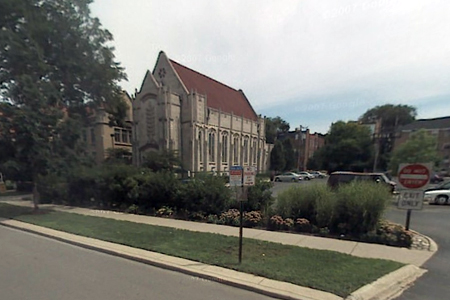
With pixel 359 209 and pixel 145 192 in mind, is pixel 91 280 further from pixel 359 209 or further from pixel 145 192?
pixel 145 192

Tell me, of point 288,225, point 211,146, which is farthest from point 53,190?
point 211,146

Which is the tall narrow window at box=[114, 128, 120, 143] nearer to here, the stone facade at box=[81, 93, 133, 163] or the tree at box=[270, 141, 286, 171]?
the stone facade at box=[81, 93, 133, 163]

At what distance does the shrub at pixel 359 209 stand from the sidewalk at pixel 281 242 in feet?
2.74

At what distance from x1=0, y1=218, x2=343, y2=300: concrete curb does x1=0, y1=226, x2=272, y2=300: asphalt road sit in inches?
4.9

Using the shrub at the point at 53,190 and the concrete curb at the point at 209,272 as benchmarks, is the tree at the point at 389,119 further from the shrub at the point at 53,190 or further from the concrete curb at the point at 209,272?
the concrete curb at the point at 209,272

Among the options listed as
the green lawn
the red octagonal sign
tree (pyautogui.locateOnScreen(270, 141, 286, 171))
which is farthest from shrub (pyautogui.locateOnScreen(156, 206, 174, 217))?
tree (pyautogui.locateOnScreen(270, 141, 286, 171))

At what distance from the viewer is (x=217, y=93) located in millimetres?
49531

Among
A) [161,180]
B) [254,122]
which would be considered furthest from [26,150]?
[254,122]

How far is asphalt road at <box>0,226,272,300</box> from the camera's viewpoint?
3.87 m

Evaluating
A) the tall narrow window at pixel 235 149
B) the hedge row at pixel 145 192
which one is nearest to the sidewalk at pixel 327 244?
the hedge row at pixel 145 192

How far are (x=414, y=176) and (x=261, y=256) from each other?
4826 millimetres

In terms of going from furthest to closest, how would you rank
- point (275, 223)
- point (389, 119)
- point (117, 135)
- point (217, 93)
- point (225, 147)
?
point (389, 119)
point (217, 93)
point (225, 147)
point (117, 135)
point (275, 223)

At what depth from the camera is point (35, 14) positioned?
39.2 ft

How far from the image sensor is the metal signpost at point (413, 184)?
6648mm
